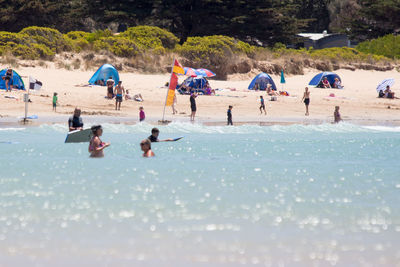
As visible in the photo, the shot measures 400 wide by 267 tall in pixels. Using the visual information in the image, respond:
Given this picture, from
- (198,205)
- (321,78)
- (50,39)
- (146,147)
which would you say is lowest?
(198,205)

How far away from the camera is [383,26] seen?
5809 cm

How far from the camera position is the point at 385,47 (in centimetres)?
5225

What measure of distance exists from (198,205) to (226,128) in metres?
13.1

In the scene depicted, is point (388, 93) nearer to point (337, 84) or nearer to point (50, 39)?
point (337, 84)

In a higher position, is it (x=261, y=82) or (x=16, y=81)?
(x=261, y=82)

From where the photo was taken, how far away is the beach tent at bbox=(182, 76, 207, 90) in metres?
32.7

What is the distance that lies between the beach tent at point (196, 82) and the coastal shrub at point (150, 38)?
323 inches

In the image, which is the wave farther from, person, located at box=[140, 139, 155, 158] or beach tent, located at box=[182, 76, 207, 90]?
beach tent, located at box=[182, 76, 207, 90]

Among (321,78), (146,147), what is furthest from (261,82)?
(146,147)

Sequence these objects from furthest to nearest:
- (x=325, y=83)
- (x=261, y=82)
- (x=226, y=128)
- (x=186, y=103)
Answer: (x=325, y=83), (x=261, y=82), (x=186, y=103), (x=226, y=128)

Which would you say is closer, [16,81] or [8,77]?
[8,77]

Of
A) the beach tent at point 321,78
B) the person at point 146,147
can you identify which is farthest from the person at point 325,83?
the person at point 146,147

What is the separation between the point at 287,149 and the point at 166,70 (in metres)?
20.3

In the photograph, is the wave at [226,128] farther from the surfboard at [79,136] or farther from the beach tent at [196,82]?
the beach tent at [196,82]
